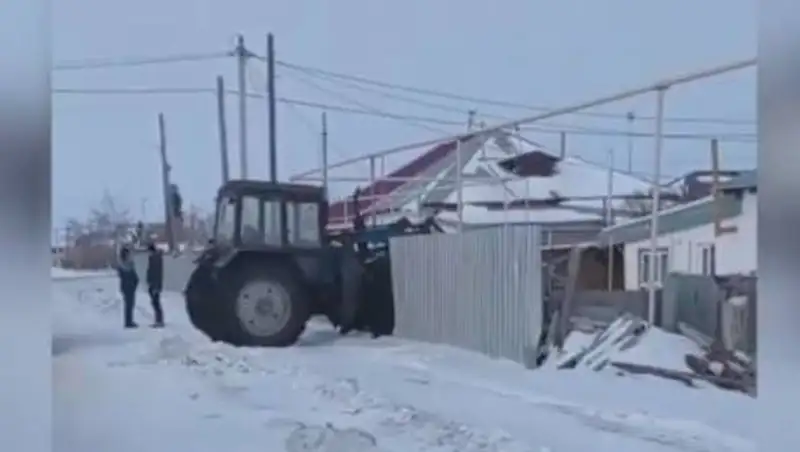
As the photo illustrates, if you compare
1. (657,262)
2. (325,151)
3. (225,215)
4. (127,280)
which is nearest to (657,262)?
(657,262)

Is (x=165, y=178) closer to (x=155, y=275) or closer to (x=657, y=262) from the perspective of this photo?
(x=155, y=275)

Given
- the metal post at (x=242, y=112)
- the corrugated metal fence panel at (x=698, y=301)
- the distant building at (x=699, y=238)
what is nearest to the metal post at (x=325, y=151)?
the metal post at (x=242, y=112)

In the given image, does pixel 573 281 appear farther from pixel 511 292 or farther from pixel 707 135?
pixel 707 135

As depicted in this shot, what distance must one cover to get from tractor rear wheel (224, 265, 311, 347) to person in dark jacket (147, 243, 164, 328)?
10 cm

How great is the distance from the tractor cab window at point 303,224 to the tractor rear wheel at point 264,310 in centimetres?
5

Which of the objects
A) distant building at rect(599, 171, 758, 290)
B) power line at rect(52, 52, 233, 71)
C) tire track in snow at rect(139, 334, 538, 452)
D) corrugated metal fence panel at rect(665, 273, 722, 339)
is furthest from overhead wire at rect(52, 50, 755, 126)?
tire track in snow at rect(139, 334, 538, 452)

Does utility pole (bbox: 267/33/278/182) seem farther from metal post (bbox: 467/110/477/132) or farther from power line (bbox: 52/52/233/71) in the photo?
metal post (bbox: 467/110/477/132)

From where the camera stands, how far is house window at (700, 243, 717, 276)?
4.53ft

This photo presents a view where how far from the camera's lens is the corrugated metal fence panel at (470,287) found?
4.84 feet

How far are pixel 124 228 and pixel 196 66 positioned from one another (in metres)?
0.21

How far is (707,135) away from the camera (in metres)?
1.42

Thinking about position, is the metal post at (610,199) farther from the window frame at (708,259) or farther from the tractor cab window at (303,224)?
the tractor cab window at (303,224)

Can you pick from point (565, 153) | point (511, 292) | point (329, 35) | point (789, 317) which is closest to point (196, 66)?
point (329, 35)

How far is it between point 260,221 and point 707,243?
1.92 feet
